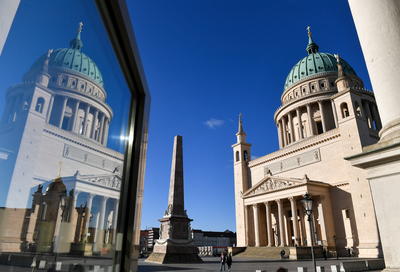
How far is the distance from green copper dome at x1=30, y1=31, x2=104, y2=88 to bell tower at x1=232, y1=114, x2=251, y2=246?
46118mm

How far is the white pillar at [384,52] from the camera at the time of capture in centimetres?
493

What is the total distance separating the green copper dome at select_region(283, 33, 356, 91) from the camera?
56.5 meters

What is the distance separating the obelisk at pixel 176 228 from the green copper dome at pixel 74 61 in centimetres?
2222

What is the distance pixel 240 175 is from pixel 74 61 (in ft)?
165

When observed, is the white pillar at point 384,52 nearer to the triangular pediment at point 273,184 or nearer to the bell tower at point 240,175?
the triangular pediment at point 273,184

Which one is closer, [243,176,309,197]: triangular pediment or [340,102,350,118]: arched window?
[243,176,309,197]: triangular pediment

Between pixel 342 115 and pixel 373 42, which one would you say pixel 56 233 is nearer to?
pixel 373 42

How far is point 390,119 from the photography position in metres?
4.95

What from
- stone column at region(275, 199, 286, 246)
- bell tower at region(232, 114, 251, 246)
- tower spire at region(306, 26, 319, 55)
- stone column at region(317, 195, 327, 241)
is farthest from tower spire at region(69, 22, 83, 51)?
tower spire at region(306, 26, 319, 55)

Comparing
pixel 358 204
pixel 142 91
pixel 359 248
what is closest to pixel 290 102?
pixel 358 204

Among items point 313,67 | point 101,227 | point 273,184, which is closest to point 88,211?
point 101,227

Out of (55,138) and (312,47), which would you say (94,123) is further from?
(312,47)

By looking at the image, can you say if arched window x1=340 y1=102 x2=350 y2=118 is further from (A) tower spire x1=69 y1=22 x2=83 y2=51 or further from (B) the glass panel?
(A) tower spire x1=69 y1=22 x2=83 y2=51

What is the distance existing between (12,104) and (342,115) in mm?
41952
